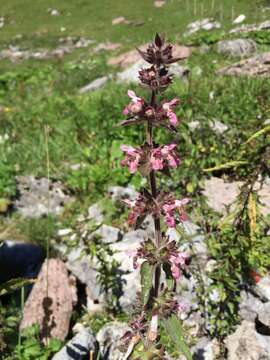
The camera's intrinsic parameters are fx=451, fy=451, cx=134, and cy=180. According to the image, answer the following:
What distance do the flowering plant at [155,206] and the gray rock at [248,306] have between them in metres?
1.87

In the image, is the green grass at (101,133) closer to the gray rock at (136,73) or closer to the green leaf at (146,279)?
the gray rock at (136,73)

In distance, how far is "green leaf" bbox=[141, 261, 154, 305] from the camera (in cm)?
285

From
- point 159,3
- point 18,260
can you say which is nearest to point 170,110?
point 18,260

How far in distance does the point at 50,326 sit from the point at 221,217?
2511mm

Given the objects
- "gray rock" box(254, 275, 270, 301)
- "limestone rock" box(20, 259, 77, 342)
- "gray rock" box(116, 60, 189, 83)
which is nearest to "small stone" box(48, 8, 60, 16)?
"gray rock" box(116, 60, 189, 83)

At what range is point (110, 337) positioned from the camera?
5043 mm

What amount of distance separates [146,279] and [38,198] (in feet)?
16.8

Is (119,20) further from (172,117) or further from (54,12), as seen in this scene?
(172,117)

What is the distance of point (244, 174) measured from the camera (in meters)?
6.79

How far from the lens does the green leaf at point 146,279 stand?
2.85 meters

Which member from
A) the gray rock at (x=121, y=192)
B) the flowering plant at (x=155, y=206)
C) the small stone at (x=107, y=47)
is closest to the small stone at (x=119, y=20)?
the small stone at (x=107, y=47)

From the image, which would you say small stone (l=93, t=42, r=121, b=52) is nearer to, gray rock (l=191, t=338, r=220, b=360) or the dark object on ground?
the dark object on ground

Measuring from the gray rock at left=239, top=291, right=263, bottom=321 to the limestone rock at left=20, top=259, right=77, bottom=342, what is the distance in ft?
6.66

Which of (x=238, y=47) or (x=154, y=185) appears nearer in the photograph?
(x=154, y=185)
